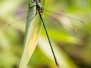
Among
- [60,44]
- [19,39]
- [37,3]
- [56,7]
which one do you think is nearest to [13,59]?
[19,39]

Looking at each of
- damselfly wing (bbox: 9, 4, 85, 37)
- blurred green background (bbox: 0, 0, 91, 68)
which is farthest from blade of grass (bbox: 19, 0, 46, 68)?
blurred green background (bbox: 0, 0, 91, 68)

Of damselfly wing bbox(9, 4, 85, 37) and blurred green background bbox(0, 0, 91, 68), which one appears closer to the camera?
damselfly wing bbox(9, 4, 85, 37)

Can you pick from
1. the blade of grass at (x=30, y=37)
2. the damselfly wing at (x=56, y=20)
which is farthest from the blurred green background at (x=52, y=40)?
the blade of grass at (x=30, y=37)

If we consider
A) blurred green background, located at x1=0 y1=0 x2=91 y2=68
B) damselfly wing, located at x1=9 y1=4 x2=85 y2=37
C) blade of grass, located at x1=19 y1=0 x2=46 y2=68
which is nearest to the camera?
blade of grass, located at x1=19 y1=0 x2=46 y2=68

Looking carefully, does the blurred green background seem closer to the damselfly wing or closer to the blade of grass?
the damselfly wing

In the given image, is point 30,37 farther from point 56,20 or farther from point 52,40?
point 52,40

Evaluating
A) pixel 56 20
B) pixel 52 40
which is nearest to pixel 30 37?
pixel 56 20

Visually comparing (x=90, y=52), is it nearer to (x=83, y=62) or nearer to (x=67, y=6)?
(x=83, y=62)

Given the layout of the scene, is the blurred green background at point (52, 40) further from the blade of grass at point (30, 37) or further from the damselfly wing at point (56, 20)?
the blade of grass at point (30, 37)

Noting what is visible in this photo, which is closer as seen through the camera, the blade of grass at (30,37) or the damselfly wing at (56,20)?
the blade of grass at (30,37)
